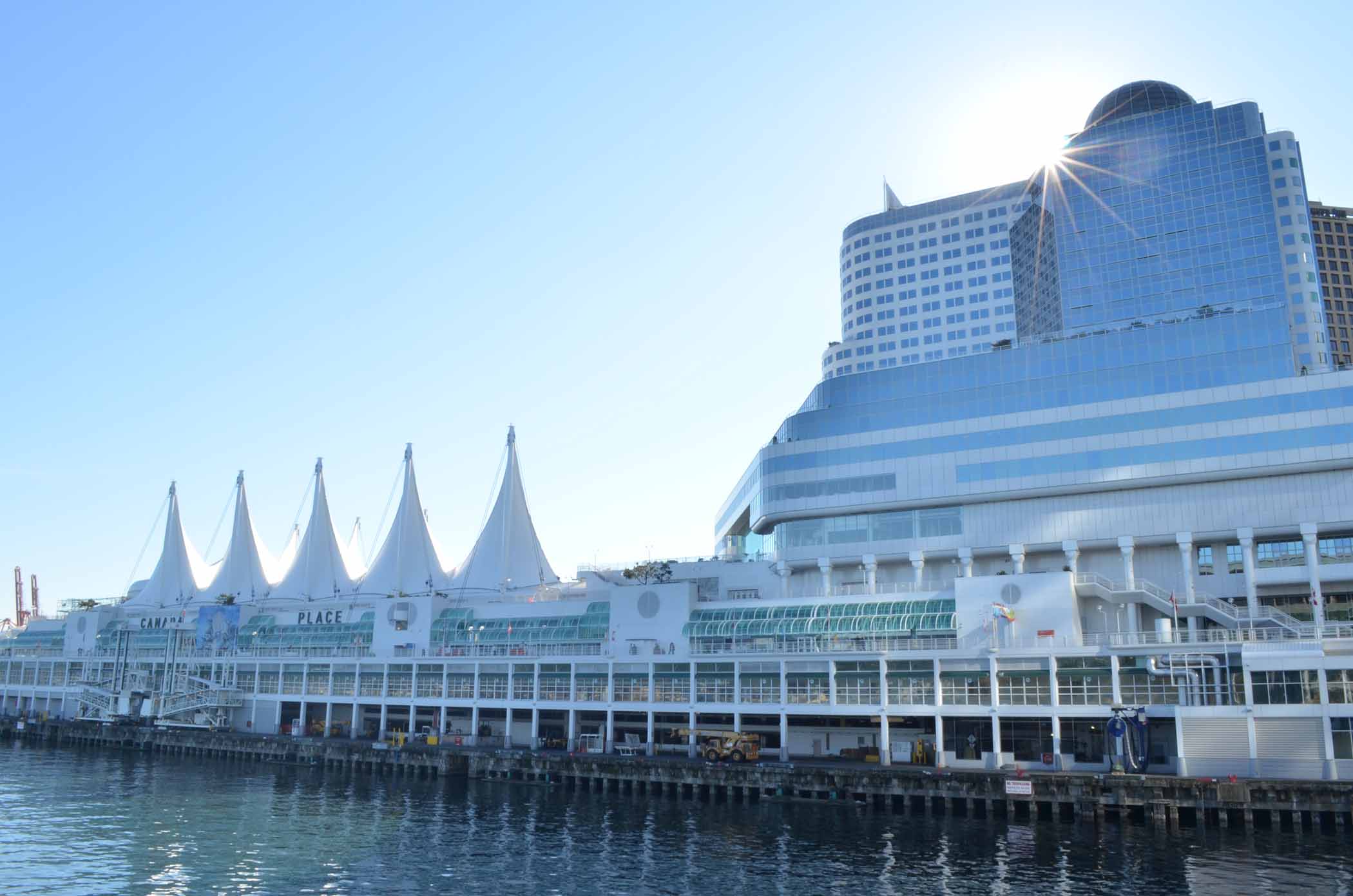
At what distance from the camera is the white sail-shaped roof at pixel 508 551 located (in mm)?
94750

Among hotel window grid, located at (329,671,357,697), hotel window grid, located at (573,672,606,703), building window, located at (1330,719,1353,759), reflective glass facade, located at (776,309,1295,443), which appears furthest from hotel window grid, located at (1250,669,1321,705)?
hotel window grid, located at (329,671,357,697)

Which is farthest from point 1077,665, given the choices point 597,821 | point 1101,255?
point 1101,255

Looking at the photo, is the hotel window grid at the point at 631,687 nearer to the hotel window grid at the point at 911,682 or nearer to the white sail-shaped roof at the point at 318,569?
the hotel window grid at the point at 911,682

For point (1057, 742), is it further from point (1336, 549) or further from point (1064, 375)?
point (1064, 375)

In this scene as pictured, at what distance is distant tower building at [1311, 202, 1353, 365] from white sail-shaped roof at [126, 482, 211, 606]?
152 metres

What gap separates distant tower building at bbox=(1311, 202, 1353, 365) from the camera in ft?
455

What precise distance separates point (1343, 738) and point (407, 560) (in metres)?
80.4

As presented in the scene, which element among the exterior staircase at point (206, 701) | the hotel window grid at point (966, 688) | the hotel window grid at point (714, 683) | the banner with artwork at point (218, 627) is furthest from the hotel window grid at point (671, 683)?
the banner with artwork at point (218, 627)

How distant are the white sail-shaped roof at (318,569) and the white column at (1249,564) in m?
83.5

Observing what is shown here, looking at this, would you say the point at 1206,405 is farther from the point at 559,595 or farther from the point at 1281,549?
the point at 559,595

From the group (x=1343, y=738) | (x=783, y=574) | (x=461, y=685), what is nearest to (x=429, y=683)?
(x=461, y=685)

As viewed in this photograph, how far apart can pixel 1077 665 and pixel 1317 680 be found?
40.1ft

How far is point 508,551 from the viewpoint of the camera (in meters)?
96.1

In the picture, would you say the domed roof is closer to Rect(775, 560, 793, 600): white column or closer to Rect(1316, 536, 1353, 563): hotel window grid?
Rect(1316, 536, 1353, 563): hotel window grid
